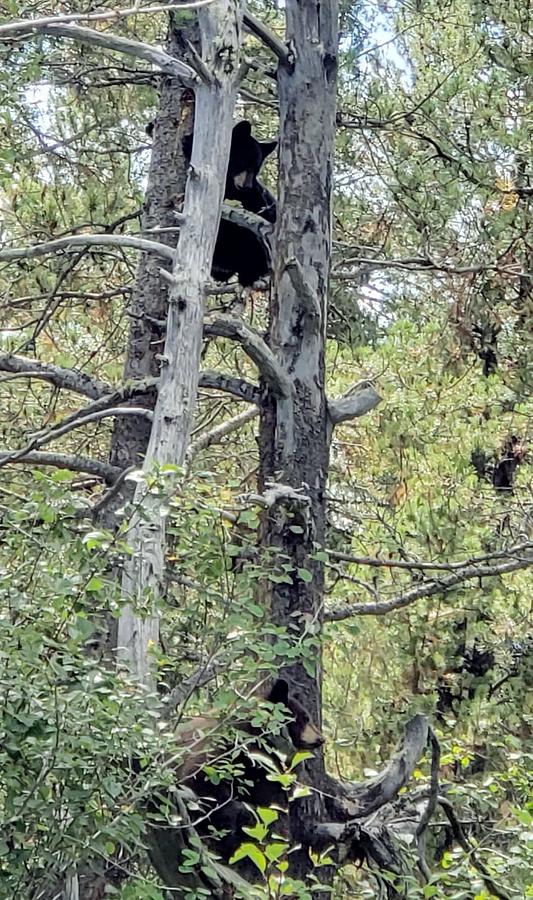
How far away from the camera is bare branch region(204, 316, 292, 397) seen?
463 cm

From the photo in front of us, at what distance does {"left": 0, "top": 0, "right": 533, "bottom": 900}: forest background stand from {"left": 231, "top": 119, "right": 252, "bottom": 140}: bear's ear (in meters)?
0.31

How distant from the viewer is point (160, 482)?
11.0ft

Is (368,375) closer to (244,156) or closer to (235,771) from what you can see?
(244,156)

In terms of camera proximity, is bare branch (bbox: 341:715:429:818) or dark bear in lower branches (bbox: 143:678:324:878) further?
bare branch (bbox: 341:715:429:818)

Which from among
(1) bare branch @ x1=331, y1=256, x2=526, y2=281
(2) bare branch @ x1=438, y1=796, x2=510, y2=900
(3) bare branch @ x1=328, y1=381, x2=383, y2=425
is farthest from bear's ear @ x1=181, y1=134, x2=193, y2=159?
(2) bare branch @ x1=438, y1=796, x2=510, y2=900

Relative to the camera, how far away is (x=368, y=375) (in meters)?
6.94

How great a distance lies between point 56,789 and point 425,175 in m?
4.33

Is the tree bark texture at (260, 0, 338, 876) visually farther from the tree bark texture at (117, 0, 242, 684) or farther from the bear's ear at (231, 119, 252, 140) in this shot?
the tree bark texture at (117, 0, 242, 684)

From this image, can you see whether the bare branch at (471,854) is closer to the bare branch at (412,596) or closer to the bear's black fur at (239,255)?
the bare branch at (412,596)

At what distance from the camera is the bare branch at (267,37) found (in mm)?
4965

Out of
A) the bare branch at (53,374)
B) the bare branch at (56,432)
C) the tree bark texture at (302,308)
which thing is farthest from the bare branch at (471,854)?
the bare branch at (53,374)

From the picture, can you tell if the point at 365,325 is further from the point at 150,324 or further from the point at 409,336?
the point at 150,324

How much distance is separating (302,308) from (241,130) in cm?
85

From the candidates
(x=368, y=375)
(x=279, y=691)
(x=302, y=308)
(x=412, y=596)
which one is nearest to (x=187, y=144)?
(x=302, y=308)
